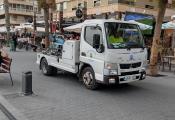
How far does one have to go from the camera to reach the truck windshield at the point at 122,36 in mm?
9547

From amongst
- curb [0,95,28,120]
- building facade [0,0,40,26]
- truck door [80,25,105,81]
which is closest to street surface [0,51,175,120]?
curb [0,95,28,120]

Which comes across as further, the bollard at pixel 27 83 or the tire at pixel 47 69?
the tire at pixel 47 69

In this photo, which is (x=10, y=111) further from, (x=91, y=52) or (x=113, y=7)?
(x=113, y=7)

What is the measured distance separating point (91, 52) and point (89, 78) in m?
0.82

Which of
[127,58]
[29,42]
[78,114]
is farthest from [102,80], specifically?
[29,42]

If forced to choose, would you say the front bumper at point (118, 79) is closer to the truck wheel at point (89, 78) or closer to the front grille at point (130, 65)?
the front grille at point (130, 65)

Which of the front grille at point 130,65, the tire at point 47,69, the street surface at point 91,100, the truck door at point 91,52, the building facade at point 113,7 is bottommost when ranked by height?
the street surface at point 91,100

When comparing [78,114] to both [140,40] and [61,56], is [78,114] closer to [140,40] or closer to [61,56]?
[140,40]

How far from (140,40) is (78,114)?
3977 mm

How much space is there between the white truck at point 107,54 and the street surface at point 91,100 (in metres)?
0.52

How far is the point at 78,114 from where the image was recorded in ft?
23.8

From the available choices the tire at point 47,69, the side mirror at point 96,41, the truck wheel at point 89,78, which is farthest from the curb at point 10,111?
the tire at point 47,69

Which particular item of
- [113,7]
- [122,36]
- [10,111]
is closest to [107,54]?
[122,36]

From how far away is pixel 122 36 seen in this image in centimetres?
988
